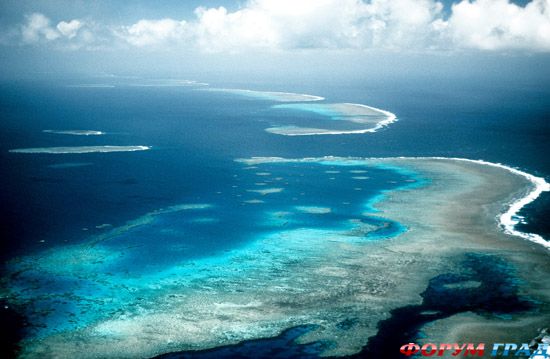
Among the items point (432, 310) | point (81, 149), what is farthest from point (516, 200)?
point (81, 149)

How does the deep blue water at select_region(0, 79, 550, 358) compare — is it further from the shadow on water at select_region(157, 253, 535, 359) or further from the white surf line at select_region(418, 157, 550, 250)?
the shadow on water at select_region(157, 253, 535, 359)

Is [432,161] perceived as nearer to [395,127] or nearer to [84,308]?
[395,127]

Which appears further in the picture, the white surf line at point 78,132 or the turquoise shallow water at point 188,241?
the white surf line at point 78,132

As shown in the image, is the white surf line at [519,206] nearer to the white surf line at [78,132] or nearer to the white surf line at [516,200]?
the white surf line at [516,200]

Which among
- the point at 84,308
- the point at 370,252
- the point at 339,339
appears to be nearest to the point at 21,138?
the point at 84,308

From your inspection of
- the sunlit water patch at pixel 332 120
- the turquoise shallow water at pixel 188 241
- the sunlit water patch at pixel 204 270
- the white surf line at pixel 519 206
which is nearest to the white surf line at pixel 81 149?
the turquoise shallow water at pixel 188 241

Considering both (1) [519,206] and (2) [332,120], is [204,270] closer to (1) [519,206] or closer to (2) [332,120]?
(1) [519,206]

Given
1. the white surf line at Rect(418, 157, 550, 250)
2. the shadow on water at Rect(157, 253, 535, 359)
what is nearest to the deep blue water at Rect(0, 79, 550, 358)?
the white surf line at Rect(418, 157, 550, 250)
